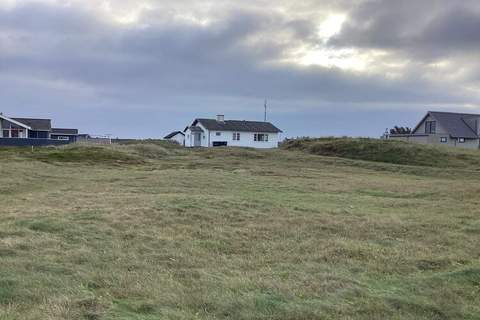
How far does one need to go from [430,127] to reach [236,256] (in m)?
71.0

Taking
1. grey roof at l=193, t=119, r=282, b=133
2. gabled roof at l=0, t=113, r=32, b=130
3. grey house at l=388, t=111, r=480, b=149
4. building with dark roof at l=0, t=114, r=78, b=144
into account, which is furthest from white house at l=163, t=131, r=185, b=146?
grey house at l=388, t=111, r=480, b=149

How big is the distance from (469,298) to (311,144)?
48.9 meters

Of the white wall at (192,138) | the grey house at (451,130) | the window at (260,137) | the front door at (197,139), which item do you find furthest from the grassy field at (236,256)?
the grey house at (451,130)

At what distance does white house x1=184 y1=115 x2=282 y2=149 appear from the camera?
2744 inches

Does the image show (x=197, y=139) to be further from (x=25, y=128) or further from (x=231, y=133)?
(x=25, y=128)

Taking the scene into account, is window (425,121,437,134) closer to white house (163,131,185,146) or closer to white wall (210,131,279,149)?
white wall (210,131,279,149)

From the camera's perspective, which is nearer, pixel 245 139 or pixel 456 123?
pixel 245 139

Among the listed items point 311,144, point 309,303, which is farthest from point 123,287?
point 311,144

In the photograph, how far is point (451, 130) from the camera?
228 ft

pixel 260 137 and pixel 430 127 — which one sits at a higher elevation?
pixel 430 127

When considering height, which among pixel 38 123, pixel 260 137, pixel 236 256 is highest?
pixel 38 123

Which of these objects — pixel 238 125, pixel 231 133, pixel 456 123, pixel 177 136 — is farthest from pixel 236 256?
pixel 177 136

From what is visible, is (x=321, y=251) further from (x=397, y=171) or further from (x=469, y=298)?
(x=397, y=171)

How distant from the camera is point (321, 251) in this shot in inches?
348
